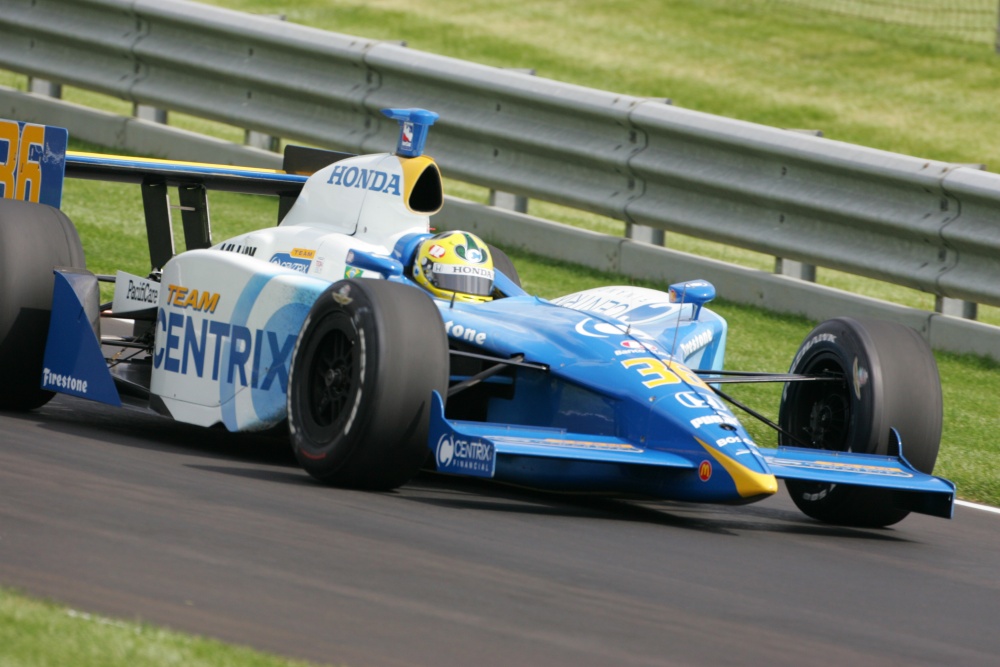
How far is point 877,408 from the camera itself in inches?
292

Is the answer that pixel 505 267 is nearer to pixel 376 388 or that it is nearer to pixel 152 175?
pixel 152 175

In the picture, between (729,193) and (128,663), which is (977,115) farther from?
(128,663)

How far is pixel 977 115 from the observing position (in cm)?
1897

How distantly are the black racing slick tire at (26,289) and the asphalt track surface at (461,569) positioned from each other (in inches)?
21.6

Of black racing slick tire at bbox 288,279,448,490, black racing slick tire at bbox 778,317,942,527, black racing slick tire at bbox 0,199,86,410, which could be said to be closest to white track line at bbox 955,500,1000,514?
black racing slick tire at bbox 778,317,942,527

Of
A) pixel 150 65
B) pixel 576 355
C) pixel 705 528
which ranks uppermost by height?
pixel 150 65

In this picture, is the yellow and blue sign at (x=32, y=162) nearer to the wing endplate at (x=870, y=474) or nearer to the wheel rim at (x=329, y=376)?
the wheel rim at (x=329, y=376)

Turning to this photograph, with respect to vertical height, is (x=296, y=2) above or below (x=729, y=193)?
above

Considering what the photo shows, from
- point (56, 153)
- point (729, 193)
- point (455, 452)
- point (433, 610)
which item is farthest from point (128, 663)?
point (729, 193)

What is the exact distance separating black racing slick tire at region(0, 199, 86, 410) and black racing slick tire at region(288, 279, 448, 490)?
1782mm

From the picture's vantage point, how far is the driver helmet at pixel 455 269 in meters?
7.94

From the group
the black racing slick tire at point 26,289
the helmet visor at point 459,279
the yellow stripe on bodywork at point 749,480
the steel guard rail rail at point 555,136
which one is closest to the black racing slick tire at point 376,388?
the helmet visor at point 459,279

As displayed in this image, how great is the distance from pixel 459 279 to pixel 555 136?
16.4 feet

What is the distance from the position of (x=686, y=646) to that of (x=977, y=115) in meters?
15.2
